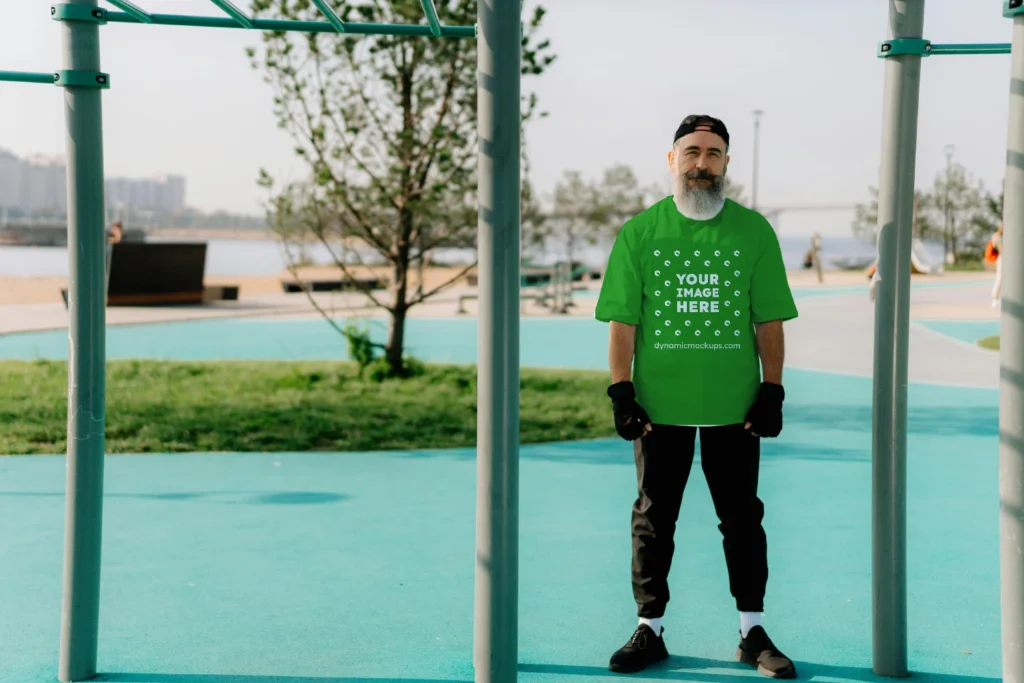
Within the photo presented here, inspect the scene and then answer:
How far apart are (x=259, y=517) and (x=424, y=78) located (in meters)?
6.95

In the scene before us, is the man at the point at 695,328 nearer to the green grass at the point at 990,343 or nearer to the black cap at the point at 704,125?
the black cap at the point at 704,125

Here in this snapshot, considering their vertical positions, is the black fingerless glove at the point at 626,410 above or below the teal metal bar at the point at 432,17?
below

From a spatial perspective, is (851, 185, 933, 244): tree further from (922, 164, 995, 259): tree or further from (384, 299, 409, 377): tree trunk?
(384, 299, 409, 377): tree trunk

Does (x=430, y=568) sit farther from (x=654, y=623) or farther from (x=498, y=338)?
(x=498, y=338)

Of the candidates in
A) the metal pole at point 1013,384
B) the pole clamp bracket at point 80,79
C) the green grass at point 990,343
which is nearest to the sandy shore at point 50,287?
the green grass at point 990,343

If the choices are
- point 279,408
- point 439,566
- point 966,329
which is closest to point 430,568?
point 439,566

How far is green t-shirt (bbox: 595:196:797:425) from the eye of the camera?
4.03 metres

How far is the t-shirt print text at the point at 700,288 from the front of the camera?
13.2ft

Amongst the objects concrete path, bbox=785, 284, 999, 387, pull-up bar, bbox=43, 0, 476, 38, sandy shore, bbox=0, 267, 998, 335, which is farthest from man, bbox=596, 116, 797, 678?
sandy shore, bbox=0, 267, 998, 335

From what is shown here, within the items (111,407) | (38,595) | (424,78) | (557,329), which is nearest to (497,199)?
(38,595)

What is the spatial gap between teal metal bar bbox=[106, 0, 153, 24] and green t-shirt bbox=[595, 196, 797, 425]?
5.73ft

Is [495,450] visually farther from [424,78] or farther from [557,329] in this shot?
[557,329]

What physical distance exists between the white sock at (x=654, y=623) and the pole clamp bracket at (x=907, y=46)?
1983 millimetres

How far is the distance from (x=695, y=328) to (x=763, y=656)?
3.62ft
